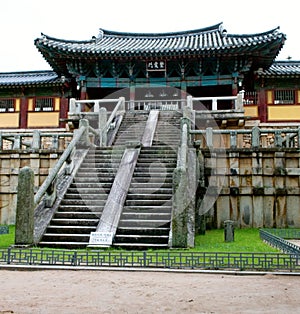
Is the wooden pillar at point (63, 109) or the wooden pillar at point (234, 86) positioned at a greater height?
the wooden pillar at point (234, 86)

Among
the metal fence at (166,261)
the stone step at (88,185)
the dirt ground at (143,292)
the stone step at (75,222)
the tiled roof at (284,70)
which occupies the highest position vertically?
the tiled roof at (284,70)

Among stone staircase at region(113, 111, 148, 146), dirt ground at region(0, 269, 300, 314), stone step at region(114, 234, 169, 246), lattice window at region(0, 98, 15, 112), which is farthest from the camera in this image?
lattice window at region(0, 98, 15, 112)

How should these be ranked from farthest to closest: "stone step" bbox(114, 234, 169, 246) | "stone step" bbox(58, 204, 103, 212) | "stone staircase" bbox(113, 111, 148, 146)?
"stone staircase" bbox(113, 111, 148, 146), "stone step" bbox(58, 204, 103, 212), "stone step" bbox(114, 234, 169, 246)

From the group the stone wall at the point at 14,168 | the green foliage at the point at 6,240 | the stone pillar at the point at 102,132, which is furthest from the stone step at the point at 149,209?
the stone wall at the point at 14,168

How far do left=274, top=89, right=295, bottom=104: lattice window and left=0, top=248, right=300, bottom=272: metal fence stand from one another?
15549 mm

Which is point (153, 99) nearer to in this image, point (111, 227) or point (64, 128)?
point (64, 128)

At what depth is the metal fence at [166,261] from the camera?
7066 mm

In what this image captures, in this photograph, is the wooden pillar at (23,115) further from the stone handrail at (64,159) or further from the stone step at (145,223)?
the stone step at (145,223)

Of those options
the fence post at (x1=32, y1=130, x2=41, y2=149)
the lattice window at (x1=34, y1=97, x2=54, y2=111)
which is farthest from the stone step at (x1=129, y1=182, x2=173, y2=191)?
the lattice window at (x1=34, y1=97, x2=54, y2=111)

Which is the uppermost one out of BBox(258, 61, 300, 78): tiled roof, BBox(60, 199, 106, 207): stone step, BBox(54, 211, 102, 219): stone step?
BBox(258, 61, 300, 78): tiled roof

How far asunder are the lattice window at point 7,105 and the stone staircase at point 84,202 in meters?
12.2

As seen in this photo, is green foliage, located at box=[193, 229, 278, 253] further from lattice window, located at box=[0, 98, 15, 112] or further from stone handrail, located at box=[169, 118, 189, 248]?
lattice window, located at box=[0, 98, 15, 112]

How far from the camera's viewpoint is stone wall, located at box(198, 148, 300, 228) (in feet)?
45.0

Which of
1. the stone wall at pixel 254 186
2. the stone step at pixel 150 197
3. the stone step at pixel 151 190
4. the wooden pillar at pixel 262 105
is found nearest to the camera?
the stone step at pixel 150 197
